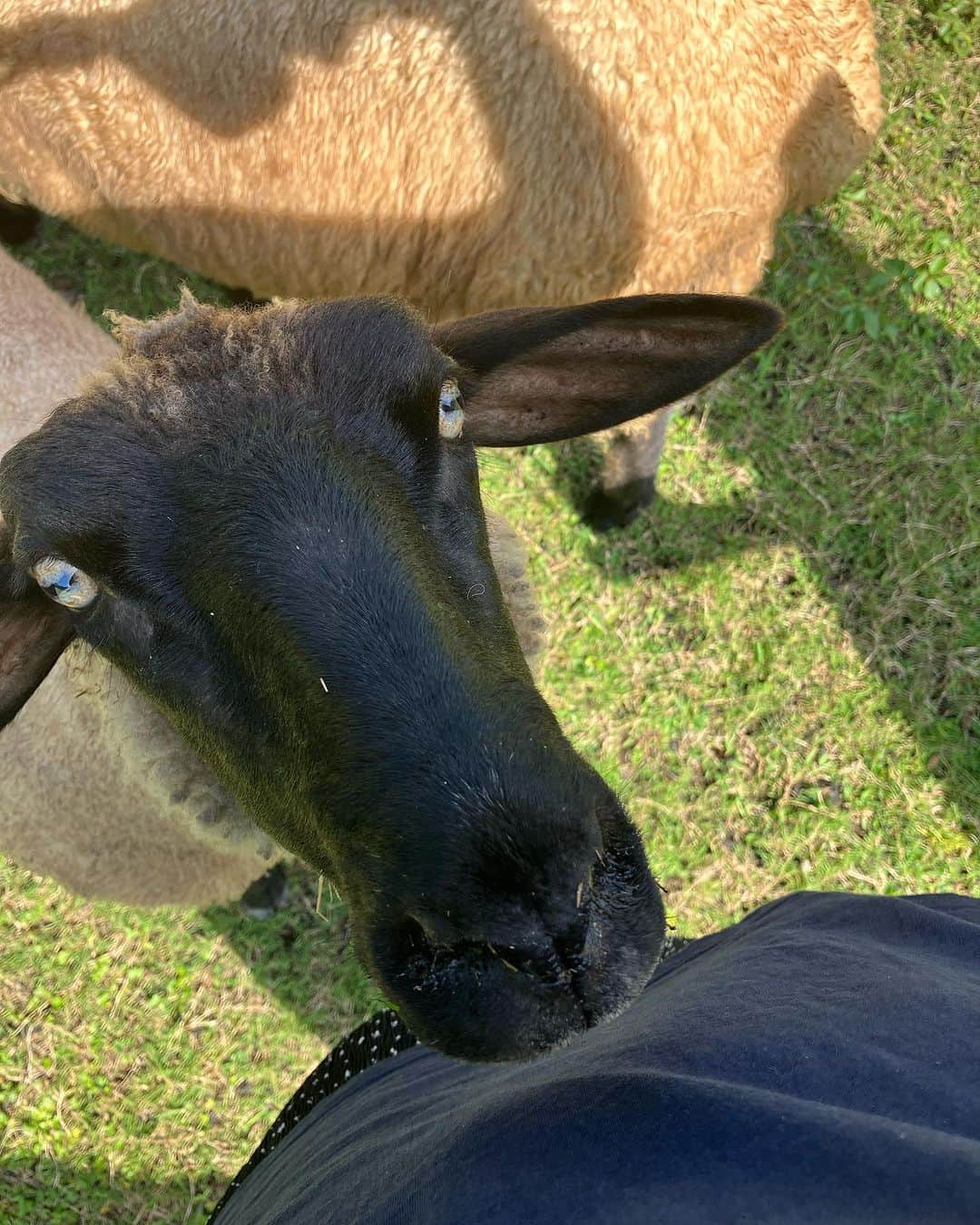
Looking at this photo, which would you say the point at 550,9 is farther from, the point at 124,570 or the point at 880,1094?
the point at 880,1094

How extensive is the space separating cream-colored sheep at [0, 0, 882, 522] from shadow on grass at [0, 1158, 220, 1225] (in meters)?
3.98

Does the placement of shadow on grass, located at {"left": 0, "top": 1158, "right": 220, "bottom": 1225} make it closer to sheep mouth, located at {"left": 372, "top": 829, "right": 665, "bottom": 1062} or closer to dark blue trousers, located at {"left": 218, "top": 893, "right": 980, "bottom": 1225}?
dark blue trousers, located at {"left": 218, "top": 893, "right": 980, "bottom": 1225}

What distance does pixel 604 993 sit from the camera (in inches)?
55.6

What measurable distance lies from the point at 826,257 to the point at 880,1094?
439 cm

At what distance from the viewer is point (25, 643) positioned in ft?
7.05

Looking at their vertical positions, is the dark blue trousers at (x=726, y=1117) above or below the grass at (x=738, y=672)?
above

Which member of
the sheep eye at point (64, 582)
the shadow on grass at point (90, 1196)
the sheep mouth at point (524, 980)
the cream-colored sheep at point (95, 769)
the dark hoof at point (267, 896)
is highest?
the sheep mouth at point (524, 980)

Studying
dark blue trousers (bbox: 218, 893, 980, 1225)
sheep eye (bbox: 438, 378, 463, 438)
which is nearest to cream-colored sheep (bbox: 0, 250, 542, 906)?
sheep eye (bbox: 438, 378, 463, 438)

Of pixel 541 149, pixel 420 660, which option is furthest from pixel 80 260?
pixel 420 660

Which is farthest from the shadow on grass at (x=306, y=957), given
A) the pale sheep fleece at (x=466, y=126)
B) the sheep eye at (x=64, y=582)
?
the pale sheep fleece at (x=466, y=126)

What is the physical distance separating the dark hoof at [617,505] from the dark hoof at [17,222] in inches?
134

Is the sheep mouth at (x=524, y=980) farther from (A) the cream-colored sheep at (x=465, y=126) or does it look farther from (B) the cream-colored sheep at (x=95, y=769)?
(A) the cream-colored sheep at (x=465, y=126)

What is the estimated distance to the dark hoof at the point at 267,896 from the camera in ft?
13.2

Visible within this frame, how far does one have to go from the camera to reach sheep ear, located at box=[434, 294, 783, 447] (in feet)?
6.95
